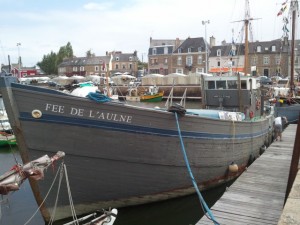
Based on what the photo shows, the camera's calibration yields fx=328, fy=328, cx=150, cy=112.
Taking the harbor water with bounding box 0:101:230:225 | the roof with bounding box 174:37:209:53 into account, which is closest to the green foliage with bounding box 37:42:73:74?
the roof with bounding box 174:37:209:53

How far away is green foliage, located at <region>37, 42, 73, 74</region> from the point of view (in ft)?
312

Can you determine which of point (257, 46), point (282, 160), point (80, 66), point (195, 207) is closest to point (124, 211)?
point (195, 207)

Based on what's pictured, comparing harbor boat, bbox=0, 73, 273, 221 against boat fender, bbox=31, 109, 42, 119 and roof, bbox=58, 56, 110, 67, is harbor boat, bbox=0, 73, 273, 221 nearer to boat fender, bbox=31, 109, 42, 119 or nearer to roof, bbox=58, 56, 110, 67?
boat fender, bbox=31, 109, 42, 119

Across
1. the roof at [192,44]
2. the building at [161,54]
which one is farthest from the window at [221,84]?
the building at [161,54]

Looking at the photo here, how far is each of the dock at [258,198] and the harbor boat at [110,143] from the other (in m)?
1.36

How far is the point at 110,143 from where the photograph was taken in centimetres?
782

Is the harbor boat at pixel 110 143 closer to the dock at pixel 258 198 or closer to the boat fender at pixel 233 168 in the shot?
the boat fender at pixel 233 168

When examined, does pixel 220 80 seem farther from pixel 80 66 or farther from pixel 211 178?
pixel 80 66

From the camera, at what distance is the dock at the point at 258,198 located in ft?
23.0

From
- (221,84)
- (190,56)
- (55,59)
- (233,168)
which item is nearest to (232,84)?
(221,84)

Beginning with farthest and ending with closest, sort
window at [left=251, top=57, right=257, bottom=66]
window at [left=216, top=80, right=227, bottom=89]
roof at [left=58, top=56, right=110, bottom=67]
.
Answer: roof at [left=58, top=56, right=110, bottom=67] < window at [left=251, top=57, right=257, bottom=66] < window at [left=216, top=80, right=227, bottom=89]

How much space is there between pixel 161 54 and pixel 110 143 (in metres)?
62.4

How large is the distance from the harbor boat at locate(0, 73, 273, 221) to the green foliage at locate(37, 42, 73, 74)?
296ft

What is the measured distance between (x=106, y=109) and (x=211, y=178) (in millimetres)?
4615
